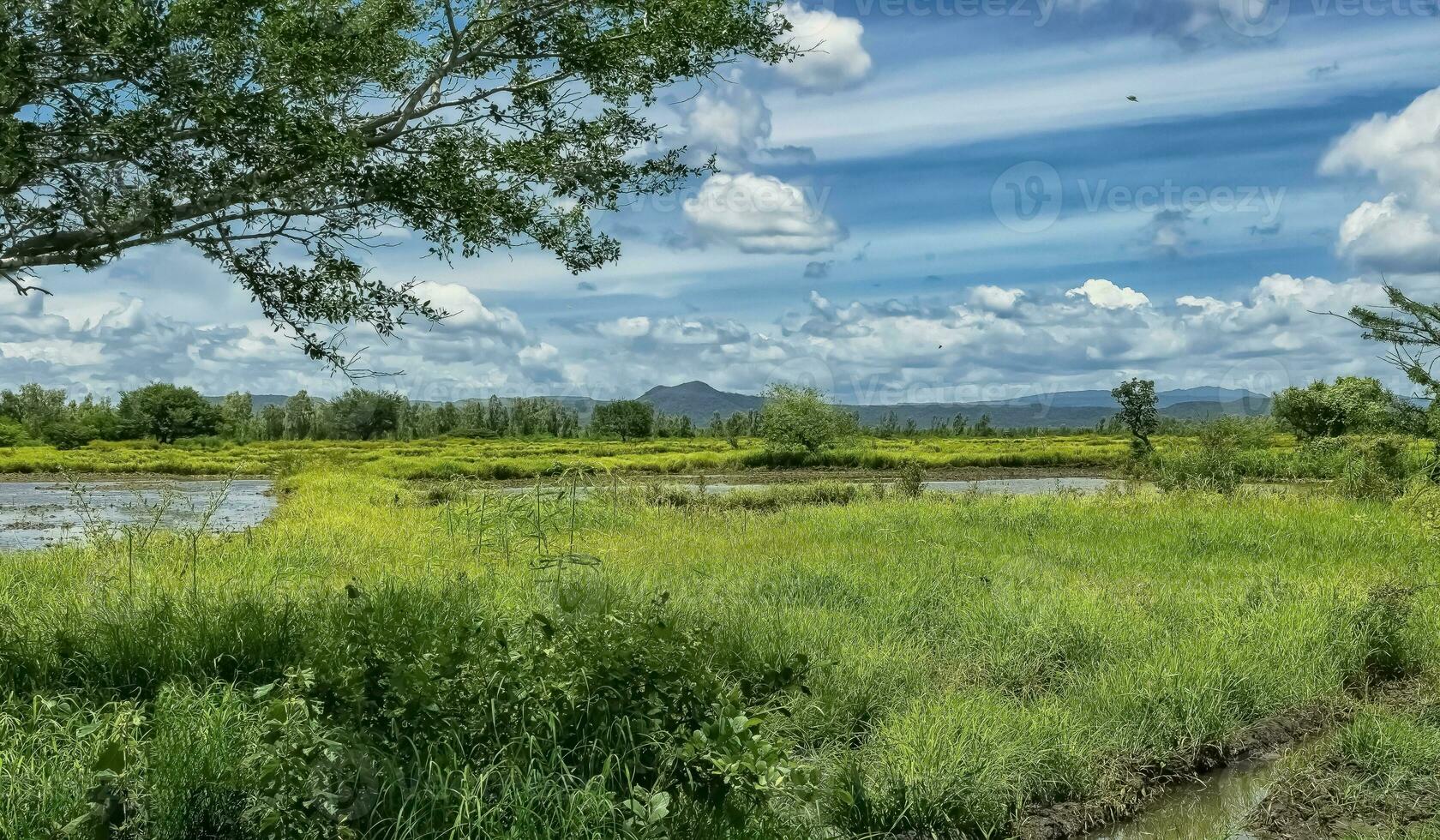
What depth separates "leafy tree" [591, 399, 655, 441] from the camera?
85875mm

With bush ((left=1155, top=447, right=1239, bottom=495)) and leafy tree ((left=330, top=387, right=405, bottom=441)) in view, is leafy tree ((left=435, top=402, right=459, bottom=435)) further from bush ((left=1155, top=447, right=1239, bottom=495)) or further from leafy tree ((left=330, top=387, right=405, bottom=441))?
bush ((left=1155, top=447, right=1239, bottom=495))

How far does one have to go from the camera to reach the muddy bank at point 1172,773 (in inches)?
204

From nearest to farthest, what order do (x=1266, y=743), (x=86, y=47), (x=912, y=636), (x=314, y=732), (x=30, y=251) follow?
(x=314, y=732)
(x=86, y=47)
(x=30, y=251)
(x=1266, y=743)
(x=912, y=636)

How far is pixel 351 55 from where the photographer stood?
6.00 metres

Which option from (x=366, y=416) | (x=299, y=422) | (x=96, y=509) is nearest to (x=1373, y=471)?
(x=96, y=509)

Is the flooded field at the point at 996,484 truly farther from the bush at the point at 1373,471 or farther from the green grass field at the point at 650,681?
the green grass field at the point at 650,681

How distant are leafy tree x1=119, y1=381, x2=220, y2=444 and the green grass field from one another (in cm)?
7128

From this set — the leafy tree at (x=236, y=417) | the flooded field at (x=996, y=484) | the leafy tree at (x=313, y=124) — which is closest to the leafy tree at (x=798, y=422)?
the flooded field at (x=996, y=484)

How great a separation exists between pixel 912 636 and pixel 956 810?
9.28 ft

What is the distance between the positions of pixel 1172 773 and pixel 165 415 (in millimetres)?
82526

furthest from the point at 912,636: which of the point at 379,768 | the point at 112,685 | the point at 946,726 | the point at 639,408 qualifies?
the point at 639,408

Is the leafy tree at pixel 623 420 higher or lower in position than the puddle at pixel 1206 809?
higher

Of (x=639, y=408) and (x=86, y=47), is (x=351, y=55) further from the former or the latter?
(x=639, y=408)

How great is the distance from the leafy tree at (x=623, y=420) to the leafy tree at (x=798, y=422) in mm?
35407
